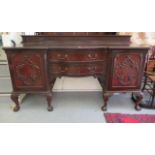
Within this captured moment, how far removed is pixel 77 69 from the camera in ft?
6.04

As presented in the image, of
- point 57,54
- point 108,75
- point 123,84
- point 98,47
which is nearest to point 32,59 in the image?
point 57,54

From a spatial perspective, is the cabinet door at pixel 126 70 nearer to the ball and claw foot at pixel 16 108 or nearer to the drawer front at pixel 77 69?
the drawer front at pixel 77 69

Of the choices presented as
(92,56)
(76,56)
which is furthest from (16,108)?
(92,56)

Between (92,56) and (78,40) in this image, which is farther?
(78,40)

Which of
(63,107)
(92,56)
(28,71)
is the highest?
(92,56)

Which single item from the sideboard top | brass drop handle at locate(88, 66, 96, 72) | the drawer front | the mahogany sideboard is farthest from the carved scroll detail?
brass drop handle at locate(88, 66, 96, 72)

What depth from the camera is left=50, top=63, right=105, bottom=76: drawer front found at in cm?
183

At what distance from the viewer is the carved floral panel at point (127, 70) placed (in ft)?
5.88

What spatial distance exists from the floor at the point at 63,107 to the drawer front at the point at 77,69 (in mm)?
543

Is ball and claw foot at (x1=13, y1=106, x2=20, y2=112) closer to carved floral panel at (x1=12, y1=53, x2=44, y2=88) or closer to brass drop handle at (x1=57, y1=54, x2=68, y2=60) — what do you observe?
carved floral panel at (x1=12, y1=53, x2=44, y2=88)

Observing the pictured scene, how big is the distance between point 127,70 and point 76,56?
2.14ft

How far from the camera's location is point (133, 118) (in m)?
1.89

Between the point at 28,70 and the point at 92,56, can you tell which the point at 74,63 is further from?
the point at 28,70
